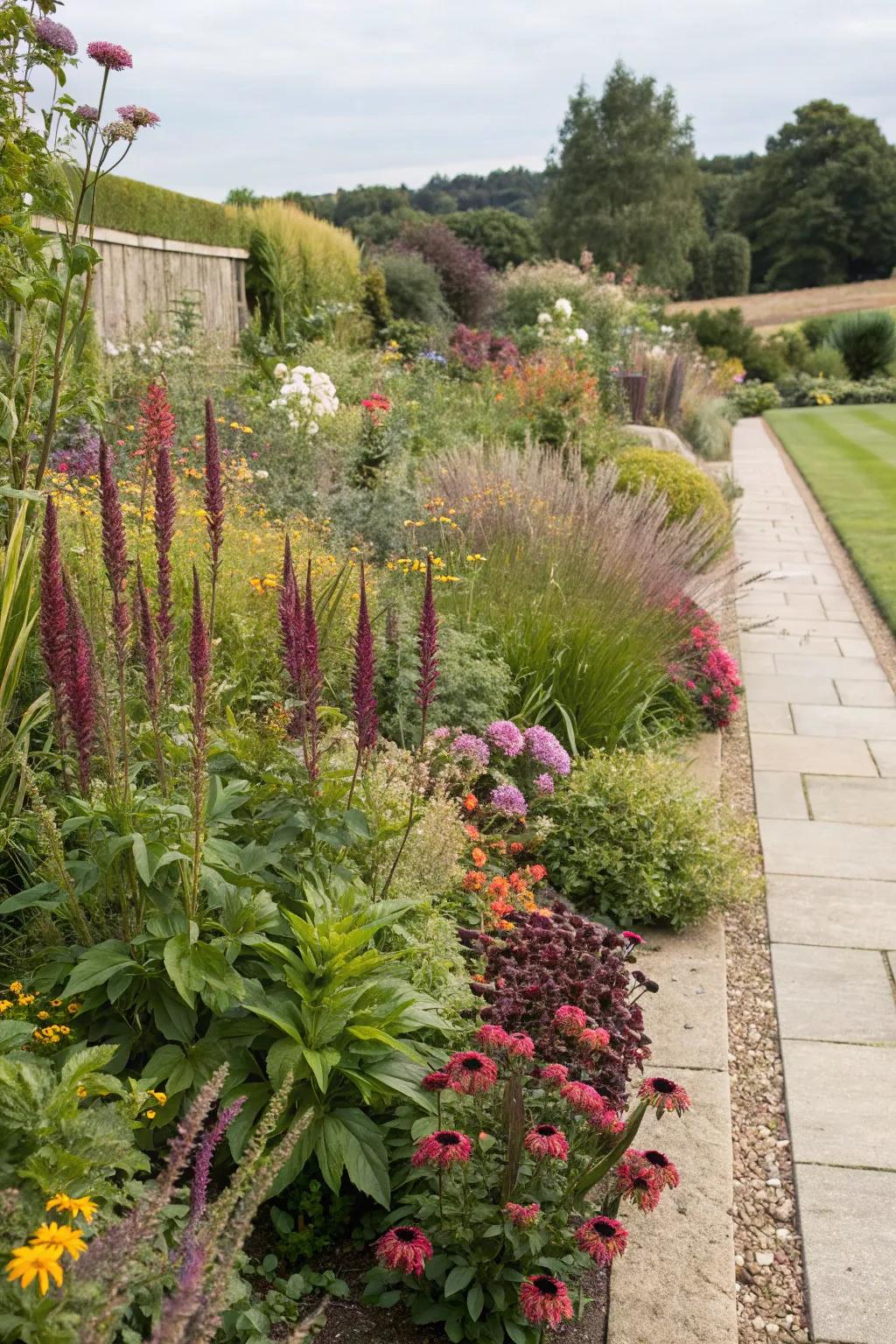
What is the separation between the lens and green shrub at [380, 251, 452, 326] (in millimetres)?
16750

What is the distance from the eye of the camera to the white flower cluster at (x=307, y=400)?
8.23m

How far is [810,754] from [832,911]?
1772 millimetres

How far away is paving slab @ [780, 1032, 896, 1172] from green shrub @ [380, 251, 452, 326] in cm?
1459

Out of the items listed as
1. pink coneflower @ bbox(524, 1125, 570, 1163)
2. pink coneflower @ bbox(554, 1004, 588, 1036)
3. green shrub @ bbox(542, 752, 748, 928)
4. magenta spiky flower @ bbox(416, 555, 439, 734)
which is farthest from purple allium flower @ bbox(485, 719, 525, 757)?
pink coneflower @ bbox(524, 1125, 570, 1163)

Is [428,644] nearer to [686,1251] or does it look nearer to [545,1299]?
[545,1299]

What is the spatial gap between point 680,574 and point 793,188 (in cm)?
5272

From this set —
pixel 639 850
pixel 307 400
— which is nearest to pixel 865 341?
pixel 307 400

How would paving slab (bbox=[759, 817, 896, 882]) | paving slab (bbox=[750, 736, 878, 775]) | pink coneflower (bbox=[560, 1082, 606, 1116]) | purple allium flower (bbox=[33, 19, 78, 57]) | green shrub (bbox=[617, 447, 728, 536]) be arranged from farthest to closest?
green shrub (bbox=[617, 447, 728, 536]), paving slab (bbox=[750, 736, 878, 775]), paving slab (bbox=[759, 817, 896, 882]), purple allium flower (bbox=[33, 19, 78, 57]), pink coneflower (bbox=[560, 1082, 606, 1116])

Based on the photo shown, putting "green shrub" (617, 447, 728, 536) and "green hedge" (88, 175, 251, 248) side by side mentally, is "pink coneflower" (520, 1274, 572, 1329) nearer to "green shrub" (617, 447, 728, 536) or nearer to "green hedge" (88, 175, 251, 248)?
"green shrub" (617, 447, 728, 536)

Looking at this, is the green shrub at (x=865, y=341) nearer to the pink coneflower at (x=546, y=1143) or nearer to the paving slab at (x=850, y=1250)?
the paving slab at (x=850, y=1250)

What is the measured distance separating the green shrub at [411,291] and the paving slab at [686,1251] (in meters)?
15.0

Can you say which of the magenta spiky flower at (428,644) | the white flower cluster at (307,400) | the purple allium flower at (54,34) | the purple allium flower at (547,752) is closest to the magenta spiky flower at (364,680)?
the magenta spiky flower at (428,644)

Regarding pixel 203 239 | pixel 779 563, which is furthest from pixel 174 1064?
pixel 203 239

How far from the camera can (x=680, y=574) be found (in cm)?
583
